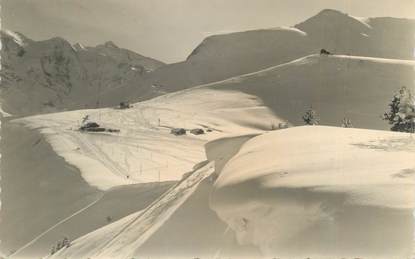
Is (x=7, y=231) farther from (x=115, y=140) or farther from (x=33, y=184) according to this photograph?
(x=115, y=140)

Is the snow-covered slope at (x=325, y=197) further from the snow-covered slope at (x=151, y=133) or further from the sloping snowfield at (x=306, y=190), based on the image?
the snow-covered slope at (x=151, y=133)

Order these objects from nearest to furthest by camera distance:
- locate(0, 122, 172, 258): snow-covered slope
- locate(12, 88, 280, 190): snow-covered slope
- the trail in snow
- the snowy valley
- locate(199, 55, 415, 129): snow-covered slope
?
the snowy valley < the trail in snow < locate(0, 122, 172, 258): snow-covered slope < locate(12, 88, 280, 190): snow-covered slope < locate(199, 55, 415, 129): snow-covered slope

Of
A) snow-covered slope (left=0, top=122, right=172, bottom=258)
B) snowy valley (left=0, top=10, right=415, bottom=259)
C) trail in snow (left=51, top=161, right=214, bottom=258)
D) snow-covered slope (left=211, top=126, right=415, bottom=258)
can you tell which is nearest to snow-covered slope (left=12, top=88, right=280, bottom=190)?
snowy valley (left=0, top=10, right=415, bottom=259)

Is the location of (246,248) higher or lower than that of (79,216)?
higher

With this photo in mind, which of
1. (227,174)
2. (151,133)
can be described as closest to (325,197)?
(227,174)

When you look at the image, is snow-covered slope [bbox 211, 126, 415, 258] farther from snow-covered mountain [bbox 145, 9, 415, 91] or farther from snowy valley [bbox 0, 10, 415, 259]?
snow-covered mountain [bbox 145, 9, 415, 91]

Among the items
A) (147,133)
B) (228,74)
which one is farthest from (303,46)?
(147,133)

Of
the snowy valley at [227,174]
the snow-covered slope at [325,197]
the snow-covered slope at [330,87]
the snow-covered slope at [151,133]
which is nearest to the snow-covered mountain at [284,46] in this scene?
the snow-covered slope at [330,87]
